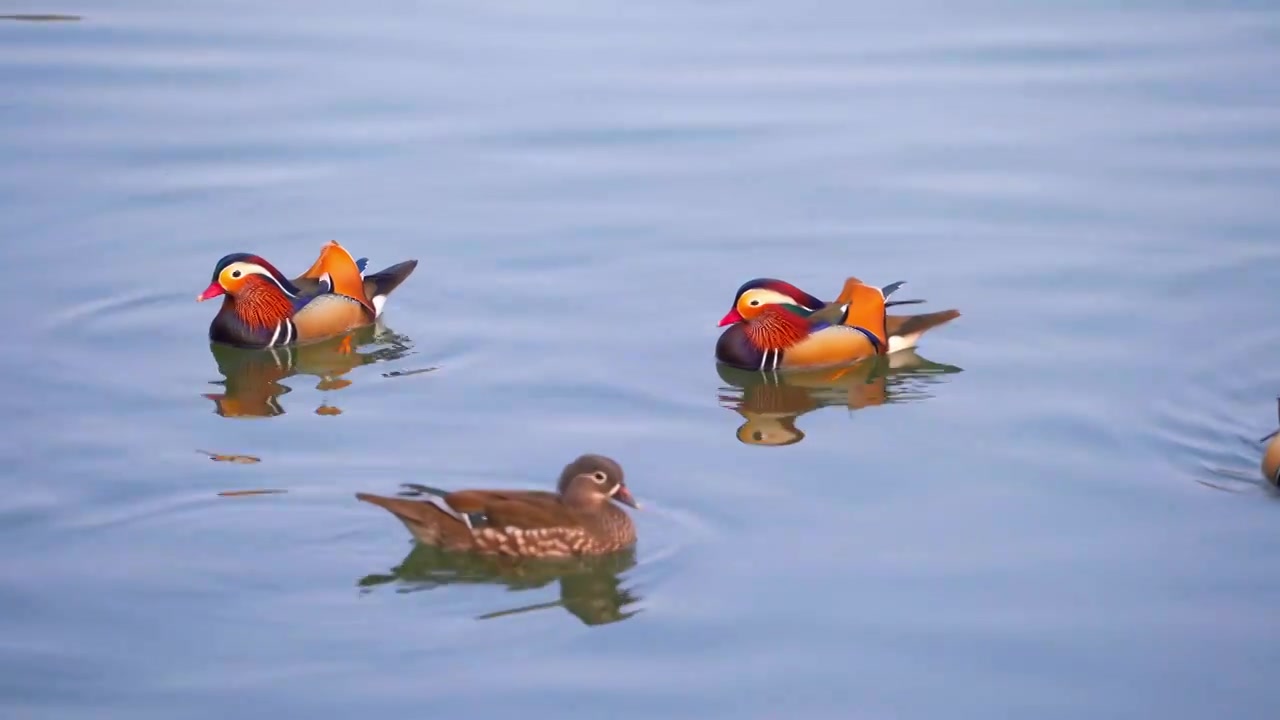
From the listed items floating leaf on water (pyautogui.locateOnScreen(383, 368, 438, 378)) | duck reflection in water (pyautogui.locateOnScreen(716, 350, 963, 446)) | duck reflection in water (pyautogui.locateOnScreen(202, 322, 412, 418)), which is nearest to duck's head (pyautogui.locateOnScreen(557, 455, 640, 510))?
duck reflection in water (pyautogui.locateOnScreen(716, 350, 963, 446))

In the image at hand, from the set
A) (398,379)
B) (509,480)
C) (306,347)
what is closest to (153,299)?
(306,347)

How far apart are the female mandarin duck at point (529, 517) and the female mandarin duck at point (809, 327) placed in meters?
4.01

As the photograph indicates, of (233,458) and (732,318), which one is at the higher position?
(732,318)

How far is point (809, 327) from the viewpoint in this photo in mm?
14414

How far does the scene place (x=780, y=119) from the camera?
2075 cm

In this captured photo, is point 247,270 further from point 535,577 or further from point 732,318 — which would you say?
point 535,577

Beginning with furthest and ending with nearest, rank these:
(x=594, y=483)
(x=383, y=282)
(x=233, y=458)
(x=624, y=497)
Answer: (x=383, y=282), (x=233, y=458), (x=624, y=497), (x=594, y=483)

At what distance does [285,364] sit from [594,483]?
4.79m

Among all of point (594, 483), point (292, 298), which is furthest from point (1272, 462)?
point (292, 298)

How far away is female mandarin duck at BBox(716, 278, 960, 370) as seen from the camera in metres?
14.3

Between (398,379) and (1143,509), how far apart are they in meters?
5.01

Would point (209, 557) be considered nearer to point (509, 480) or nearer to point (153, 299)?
point (509, 480)

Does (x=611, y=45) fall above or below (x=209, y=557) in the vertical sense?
above

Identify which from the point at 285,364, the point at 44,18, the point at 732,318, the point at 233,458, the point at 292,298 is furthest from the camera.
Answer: the point at 44,18
